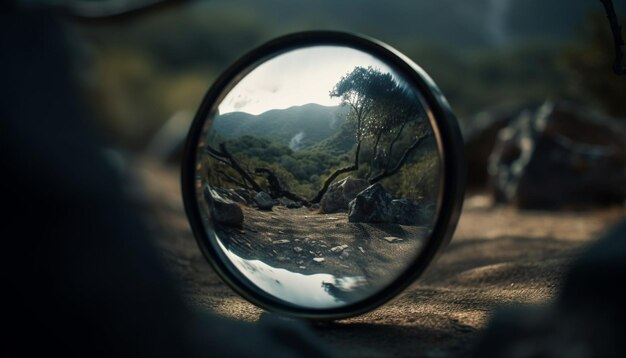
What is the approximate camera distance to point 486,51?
461 inches

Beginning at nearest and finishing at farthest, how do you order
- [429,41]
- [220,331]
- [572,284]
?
[572,284] < [220,331] < [429,41]

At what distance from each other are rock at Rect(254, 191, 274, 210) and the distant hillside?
118 millimetres

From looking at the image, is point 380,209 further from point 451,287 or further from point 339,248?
point 451,287

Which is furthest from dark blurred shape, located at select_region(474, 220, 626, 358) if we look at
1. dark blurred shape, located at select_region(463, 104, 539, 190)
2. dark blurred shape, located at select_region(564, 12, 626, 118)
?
dark blurred shape, located at select_region(564, 12, 626, 118)

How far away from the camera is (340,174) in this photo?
1314mm

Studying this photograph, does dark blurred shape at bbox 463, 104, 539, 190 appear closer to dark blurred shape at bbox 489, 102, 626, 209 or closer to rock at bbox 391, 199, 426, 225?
dark blurred shape at bbox 489, 102, 626, 209

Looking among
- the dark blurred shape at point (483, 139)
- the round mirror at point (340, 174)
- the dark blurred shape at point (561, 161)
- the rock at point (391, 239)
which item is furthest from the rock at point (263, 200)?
the dark blurred shape at point (483, 139)

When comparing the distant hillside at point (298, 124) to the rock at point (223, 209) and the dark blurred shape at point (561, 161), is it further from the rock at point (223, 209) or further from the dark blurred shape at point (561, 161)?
the dark blurred shape at point (561, 161)

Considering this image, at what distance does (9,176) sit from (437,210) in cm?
81

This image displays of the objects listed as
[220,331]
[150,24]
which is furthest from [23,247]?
[150,24]

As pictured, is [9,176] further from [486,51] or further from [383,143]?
[486,51]

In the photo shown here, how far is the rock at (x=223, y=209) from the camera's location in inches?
54.6

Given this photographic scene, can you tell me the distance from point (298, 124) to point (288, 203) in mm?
168

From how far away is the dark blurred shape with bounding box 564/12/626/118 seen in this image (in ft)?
18.0
